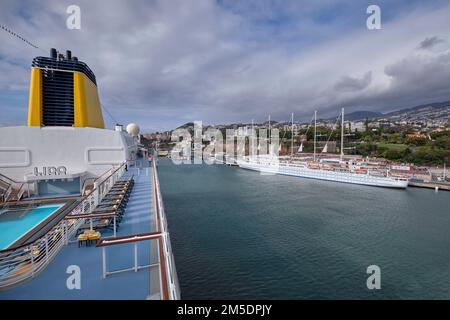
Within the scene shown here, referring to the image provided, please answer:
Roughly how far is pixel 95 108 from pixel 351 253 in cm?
1675

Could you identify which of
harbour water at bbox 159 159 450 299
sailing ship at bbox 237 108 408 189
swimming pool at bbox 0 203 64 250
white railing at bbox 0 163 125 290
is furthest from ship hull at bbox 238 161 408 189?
white railing at bbox 0 163 125 290

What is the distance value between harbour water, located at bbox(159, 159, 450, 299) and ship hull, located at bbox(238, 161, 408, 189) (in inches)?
231

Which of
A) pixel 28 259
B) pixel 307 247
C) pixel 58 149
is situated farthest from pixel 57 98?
pixel 307 247

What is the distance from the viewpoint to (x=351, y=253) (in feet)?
27.3

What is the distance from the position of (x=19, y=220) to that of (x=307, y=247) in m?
9.96

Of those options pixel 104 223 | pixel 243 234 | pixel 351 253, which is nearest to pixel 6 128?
pixel 104 223

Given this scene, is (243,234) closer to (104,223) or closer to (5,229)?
(104,223)

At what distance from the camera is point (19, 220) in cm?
726

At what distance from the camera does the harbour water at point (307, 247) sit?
6324mm

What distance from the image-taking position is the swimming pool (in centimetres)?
575

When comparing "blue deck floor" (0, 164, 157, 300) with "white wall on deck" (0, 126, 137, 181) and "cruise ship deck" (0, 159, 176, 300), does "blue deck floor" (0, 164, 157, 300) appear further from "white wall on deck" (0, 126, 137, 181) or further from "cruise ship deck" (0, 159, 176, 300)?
"white wall on deck" (0, 126, 137, 181)

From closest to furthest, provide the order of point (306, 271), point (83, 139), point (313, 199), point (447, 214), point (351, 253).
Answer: point (306, 271) → point (351, 253) → point (83, 139) → point (447, 214) → point (313, 199)

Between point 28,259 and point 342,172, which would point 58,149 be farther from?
point 342,172

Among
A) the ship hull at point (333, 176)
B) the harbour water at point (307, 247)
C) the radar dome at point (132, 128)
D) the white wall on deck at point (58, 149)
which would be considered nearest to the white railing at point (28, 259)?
the harbour water at point (307, 247)
